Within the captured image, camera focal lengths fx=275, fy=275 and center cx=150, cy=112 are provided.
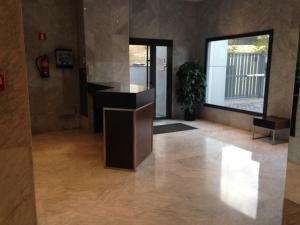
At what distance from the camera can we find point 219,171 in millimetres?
3814

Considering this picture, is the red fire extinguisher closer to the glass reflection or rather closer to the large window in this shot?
the glass reflection

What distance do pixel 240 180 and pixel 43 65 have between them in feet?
14.4

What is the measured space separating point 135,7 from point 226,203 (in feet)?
17.0

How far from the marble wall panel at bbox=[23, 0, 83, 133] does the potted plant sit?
264cm

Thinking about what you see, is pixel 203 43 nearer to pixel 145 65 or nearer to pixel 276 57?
pixel 145 65

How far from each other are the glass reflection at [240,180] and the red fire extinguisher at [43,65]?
387 cm

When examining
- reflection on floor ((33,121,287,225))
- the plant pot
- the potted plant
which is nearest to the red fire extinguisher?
reflection on floor ((33,121,287,225))

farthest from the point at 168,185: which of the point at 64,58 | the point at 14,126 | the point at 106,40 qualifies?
the point at 64,58

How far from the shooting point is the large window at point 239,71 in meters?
5.92

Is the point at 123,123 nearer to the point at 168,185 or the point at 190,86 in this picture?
the point at 168,185

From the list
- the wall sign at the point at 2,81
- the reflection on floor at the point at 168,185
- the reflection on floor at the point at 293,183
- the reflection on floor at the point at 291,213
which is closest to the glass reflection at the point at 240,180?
the reflection on floor at the point at 168,185

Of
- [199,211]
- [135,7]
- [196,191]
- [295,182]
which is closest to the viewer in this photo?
[295,182]

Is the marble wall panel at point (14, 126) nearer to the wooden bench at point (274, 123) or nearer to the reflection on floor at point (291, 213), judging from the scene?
the reflection on floor at point (291, 213)

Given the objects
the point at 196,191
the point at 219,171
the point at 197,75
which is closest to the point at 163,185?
the point at 196,191
